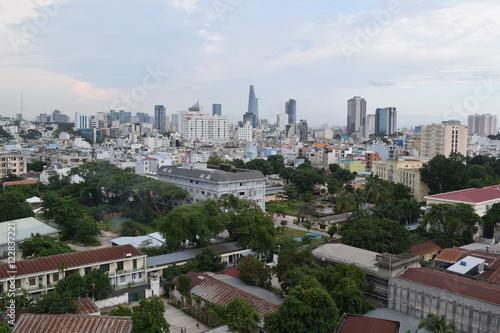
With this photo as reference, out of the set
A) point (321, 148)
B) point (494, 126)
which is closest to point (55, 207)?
point (321, 148)

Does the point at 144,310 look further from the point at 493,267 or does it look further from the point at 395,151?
the point at 395,151

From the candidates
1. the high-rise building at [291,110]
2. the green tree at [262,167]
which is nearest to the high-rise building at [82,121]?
the high-rise building at [291,110]

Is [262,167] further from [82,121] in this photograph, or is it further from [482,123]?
[82,121]

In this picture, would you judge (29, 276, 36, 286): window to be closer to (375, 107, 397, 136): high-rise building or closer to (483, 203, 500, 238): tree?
(483, 203, 500, 238): tree

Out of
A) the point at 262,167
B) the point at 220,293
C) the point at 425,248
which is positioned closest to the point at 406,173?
the point at 262,167

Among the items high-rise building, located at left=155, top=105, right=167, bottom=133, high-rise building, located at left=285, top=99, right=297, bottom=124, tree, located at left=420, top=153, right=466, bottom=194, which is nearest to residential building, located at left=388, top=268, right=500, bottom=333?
tree, located at left=420, top=153, right=466, bottom=194
